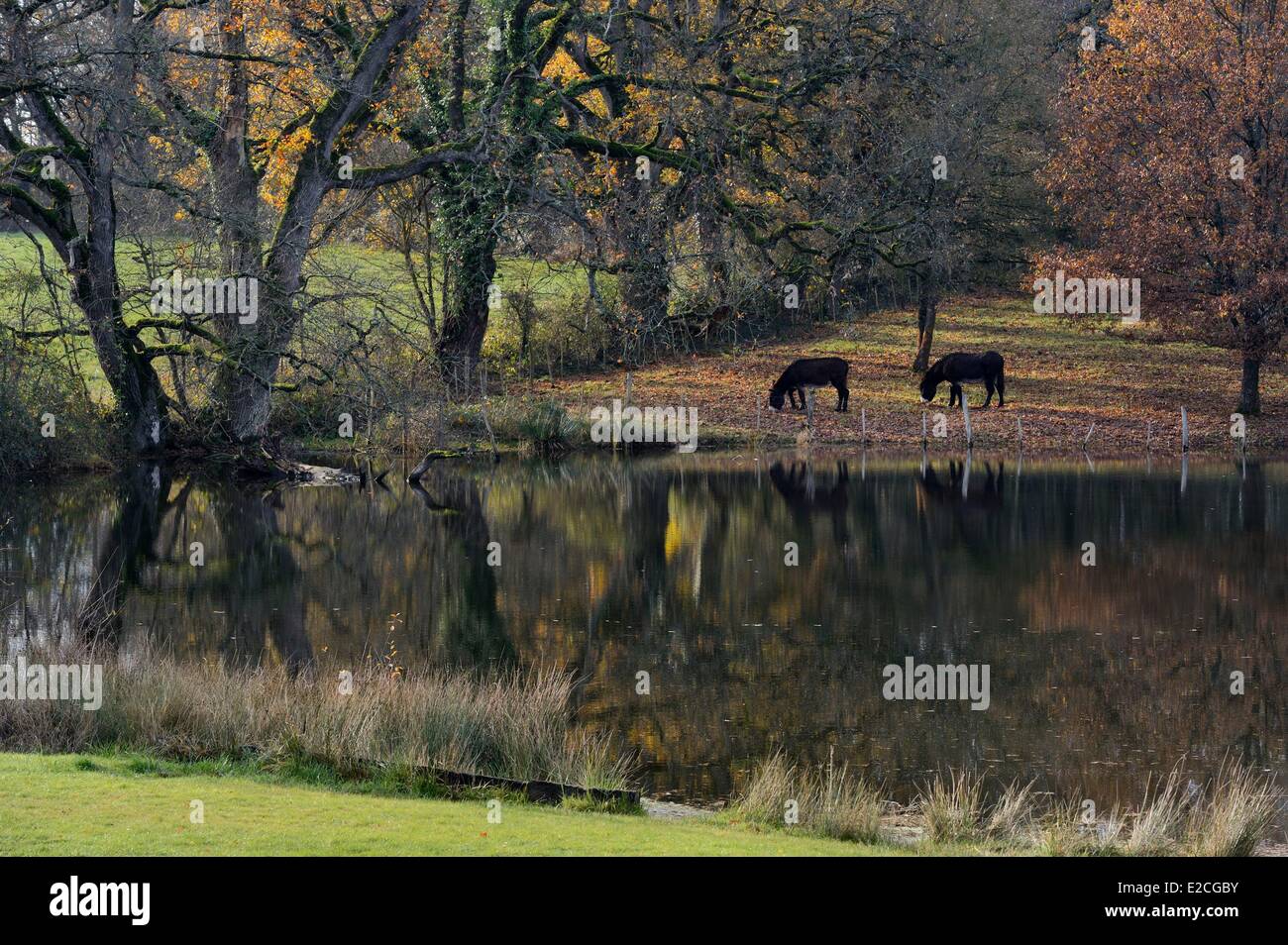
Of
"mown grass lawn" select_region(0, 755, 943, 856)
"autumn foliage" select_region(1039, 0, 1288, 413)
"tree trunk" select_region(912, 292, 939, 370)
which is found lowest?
"mown grass lawn" select_region(0, 755, 943, 856)

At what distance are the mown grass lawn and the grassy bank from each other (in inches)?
1204

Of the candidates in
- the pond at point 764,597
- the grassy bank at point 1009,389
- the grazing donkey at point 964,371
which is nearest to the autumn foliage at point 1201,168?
the grassy bank at point 1009,389

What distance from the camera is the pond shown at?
554 inches

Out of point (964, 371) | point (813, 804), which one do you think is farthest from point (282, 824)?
point (964, 371)

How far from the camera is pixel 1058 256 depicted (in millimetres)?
42188

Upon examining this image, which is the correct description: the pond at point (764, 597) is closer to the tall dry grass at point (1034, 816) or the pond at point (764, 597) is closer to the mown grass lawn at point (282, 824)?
the tall dry grass at point (1034, 816)

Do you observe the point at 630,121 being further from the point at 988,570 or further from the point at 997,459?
the point at 988,570

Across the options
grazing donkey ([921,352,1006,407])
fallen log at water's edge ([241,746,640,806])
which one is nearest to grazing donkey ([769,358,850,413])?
grazing donkey ([921,352,1006,407])

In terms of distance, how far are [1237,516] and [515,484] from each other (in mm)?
15124

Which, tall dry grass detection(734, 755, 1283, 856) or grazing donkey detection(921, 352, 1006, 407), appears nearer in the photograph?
tall dry grass detection(734, 755, 1283, 856)

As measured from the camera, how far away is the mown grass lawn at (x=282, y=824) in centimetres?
813

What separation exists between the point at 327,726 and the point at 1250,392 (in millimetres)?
36050

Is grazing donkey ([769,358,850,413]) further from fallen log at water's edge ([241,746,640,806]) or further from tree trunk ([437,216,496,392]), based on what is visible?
fallen log at water's edge ([241,746,640,806])
